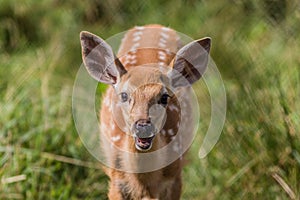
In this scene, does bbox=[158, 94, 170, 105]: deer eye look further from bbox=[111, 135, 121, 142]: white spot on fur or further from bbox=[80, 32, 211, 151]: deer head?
bbox=[111, 135, 121, 142]: white spot on fur

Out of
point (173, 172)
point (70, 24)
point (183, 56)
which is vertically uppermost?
point (183, 56)

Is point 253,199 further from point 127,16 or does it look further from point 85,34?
point 127,16

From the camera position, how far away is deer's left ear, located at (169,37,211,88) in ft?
18.2

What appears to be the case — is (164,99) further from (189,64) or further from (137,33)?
(137,33)

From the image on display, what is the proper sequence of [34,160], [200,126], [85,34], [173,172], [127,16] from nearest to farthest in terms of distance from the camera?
[85,34], [173,172], [34,160], [200,126], [127,16]

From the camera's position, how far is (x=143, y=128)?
5117mm

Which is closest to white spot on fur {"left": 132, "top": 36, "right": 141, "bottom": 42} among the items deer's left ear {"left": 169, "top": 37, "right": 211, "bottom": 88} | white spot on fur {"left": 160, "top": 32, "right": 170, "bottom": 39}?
white spot on fur {"left": 160, "top": 32, "right": 170, "bottom": 39}

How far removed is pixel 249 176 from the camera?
6230 millimetres

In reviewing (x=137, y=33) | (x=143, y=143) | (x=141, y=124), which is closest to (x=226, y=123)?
(x=137, y=33)

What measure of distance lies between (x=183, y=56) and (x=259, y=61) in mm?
1204

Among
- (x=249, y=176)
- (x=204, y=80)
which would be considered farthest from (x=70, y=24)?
(x=249, y=176)

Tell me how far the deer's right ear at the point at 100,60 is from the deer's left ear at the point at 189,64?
0.31 m

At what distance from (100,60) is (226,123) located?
3.80 ft

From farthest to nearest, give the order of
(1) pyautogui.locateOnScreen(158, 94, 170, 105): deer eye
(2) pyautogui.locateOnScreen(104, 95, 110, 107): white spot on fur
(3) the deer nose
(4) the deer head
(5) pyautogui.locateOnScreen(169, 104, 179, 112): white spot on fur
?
(2) pyautogui.locateOnScreen(104, 95, 110, 107): white spot on fur
(5) pyautogui.locateOnScreen(169, 104, 179, 112): white spot on fur
(1) pyautogui.locateOnScreen(158, 94, 170, 105): deer eye
(4) the deer head
(3) the deer nose
